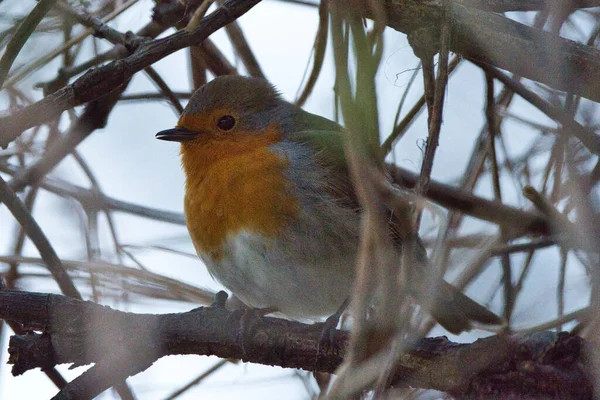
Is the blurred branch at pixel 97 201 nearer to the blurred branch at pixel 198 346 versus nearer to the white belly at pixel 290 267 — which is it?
the white belly at pixel 290 267

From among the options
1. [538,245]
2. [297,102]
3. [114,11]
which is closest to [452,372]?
[538,245]

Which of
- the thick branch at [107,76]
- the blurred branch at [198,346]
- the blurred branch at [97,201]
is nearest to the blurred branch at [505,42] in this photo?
the thick branch at [107,76]

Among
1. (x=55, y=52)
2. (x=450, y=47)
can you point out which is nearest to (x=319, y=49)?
(x=450, y=47)

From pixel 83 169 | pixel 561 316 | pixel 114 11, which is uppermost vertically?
pixel 114 11

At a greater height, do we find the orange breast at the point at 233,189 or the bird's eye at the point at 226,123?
the bird's eye at the point at 226,123

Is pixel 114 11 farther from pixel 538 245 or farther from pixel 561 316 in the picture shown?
pixel 561 316
